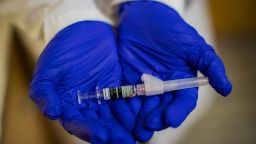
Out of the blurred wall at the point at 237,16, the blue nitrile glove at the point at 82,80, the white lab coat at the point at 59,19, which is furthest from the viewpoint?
the blurred wall at the point at 237,16

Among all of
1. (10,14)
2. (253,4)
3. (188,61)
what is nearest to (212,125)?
(188,61)

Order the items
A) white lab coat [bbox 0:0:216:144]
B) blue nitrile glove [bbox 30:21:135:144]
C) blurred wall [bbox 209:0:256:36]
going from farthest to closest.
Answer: blurred wall [bbox 209:0:256:36], white lab coat [bbox 0:0:216:144], blue nitrile glove [bbox 30:21:135:144]

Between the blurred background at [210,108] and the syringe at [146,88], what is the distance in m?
0.21

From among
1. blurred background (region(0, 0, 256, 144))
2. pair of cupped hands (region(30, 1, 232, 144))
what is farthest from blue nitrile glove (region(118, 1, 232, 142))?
blurred background (region(0, 0, 256, 144))

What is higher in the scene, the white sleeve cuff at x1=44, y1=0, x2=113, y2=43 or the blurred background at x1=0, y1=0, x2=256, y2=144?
the white sleeve cuff at x1=44, y1=0, x2=113, y2=43

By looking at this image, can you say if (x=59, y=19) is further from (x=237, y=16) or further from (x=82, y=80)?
(x=237, y=16)

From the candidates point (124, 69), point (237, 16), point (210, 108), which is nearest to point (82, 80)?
point (124, 69)

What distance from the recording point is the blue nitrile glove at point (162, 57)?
22.5 inches

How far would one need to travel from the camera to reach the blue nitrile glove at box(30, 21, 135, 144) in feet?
1.84

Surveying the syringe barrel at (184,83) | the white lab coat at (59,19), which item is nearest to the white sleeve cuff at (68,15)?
the white lab coat at (59,19)

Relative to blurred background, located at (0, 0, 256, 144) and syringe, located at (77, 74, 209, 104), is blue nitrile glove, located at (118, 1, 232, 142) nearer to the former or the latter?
syringe, located at (77, 74, 209, 104)

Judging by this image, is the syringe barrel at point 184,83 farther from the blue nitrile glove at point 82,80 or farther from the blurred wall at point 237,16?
the blurred wall at point 237,16

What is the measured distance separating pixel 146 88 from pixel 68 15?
305 millimetres

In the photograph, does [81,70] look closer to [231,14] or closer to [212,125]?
[212,125]
